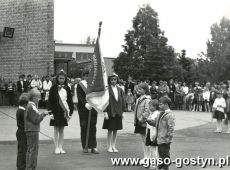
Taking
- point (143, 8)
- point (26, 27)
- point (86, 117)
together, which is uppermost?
point (143, 8)

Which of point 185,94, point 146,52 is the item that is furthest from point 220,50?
point 185,94

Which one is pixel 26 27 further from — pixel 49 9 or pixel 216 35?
pixel 216 35

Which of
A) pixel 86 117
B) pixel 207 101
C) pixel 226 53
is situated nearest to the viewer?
pixel 86 117

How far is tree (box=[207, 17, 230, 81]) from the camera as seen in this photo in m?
60.6

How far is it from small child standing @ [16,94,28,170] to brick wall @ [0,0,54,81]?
17.2m

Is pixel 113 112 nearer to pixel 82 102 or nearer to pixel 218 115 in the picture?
pixel 82 102

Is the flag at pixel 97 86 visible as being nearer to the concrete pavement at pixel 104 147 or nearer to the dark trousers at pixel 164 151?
the concrete pavement at pixel 104 147

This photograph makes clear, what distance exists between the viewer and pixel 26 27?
25531 millimetres

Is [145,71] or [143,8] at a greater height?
[143,8]

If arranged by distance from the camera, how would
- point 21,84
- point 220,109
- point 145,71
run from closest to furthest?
point 220,109, point 21,84, point 145,71

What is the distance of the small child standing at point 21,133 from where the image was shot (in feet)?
25.9

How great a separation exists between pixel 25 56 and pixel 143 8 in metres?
39.8

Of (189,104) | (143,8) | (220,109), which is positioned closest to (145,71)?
(143,8)

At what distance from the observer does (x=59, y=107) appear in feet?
33.0
